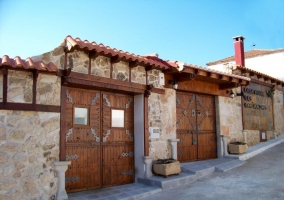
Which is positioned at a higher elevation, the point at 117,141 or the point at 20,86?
the point at 20,86

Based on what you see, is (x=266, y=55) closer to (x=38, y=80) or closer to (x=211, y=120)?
(x=211, y=120)

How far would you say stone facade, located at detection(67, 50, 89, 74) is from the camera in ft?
20.5

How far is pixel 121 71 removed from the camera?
23.9ft

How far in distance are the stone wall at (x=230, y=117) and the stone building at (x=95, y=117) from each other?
122mm

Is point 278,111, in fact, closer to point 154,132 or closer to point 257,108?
point 257,108

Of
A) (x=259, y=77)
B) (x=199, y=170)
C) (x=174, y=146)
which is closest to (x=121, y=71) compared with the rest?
(x=174, y=146)

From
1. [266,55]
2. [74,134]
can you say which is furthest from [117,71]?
[266,55]

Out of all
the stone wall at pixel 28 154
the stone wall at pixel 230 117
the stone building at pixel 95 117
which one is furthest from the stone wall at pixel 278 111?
the stone wall at pixel 28 154

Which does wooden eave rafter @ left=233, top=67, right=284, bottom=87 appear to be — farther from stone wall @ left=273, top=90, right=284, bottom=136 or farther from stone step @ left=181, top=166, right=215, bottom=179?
stone step @ left=181, top=166, right=215, bottom=179

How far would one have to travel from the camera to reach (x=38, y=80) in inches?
225

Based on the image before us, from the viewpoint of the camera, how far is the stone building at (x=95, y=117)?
211 inches

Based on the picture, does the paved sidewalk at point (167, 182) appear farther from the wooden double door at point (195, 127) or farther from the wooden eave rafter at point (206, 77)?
the wooden eave rafter at point (206, 77)

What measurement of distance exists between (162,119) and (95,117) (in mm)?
2183

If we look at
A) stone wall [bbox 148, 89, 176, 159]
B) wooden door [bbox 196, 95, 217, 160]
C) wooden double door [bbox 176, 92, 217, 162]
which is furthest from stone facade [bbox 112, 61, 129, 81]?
wooden door [bbox 196, 95, 217, 160]
